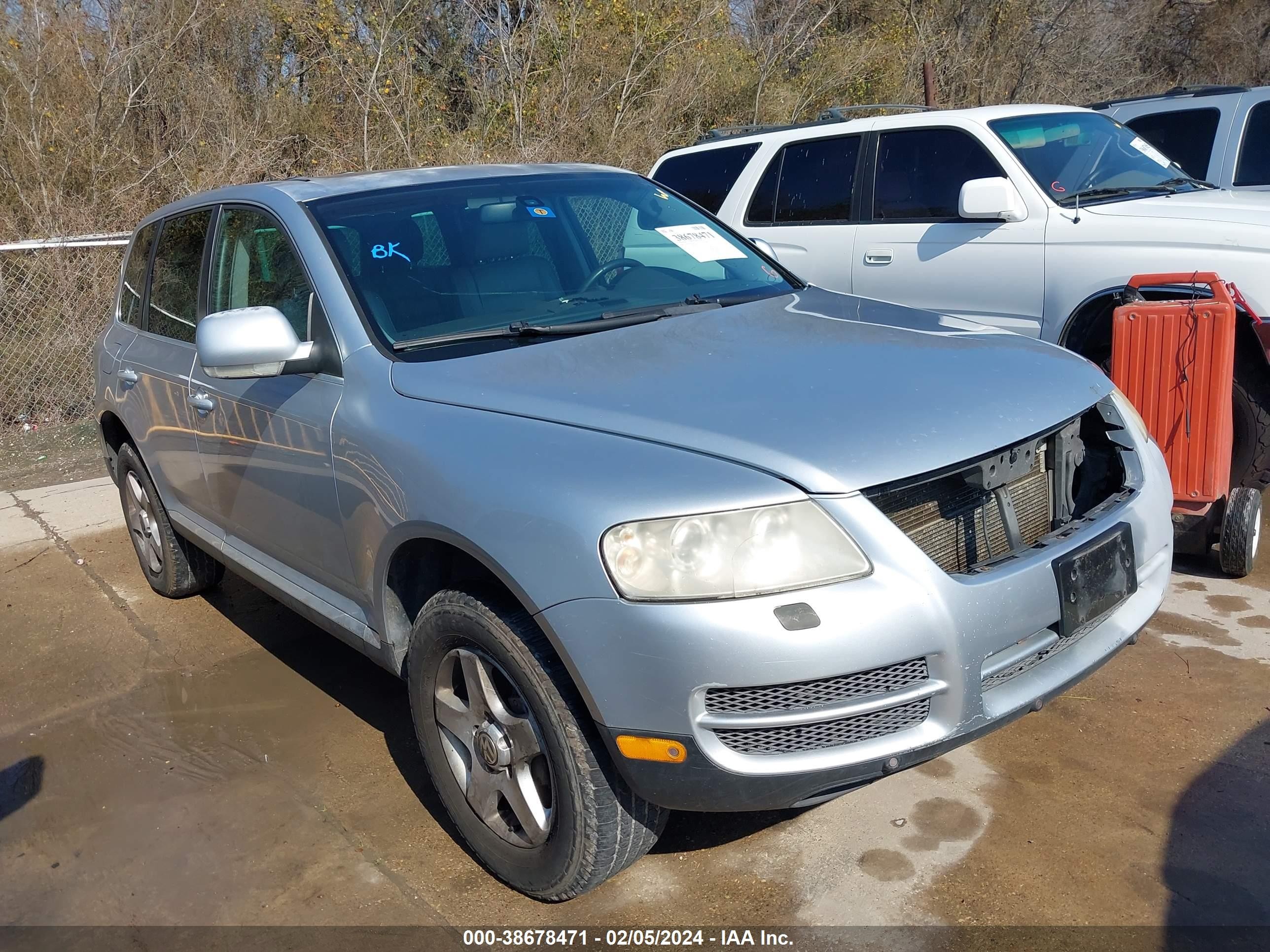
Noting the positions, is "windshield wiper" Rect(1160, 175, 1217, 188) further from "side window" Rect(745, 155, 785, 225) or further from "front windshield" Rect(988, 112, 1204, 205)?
"side window" Rect(745, 155, 785, 225)

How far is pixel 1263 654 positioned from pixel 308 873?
329 cm

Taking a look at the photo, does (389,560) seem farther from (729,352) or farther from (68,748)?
(68,748)

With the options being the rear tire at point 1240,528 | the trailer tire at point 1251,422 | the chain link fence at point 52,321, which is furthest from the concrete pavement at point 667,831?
the chain link fence at point 52,321

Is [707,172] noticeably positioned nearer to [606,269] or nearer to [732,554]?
[606,269]

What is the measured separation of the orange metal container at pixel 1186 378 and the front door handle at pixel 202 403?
3472 mm

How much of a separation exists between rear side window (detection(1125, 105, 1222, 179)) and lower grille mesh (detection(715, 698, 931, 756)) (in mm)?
6629

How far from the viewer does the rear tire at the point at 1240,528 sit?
463 centimetres

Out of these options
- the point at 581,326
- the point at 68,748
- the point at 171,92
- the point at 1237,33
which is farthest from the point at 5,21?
the point at 1237,33

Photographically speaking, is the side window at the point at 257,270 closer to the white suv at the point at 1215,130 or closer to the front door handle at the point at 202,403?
the front door handle at the point at 202,403

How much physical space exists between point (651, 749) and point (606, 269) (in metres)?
1.87

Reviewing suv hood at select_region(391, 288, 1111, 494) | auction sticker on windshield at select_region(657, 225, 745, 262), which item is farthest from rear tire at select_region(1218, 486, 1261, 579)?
auction sticker on windshield at select_region(657, 225, 745, 262)

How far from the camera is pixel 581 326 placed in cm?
333

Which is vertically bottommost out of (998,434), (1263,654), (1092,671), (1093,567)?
(1263,654)

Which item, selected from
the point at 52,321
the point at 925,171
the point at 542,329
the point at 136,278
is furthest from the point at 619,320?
the point at 52,321
